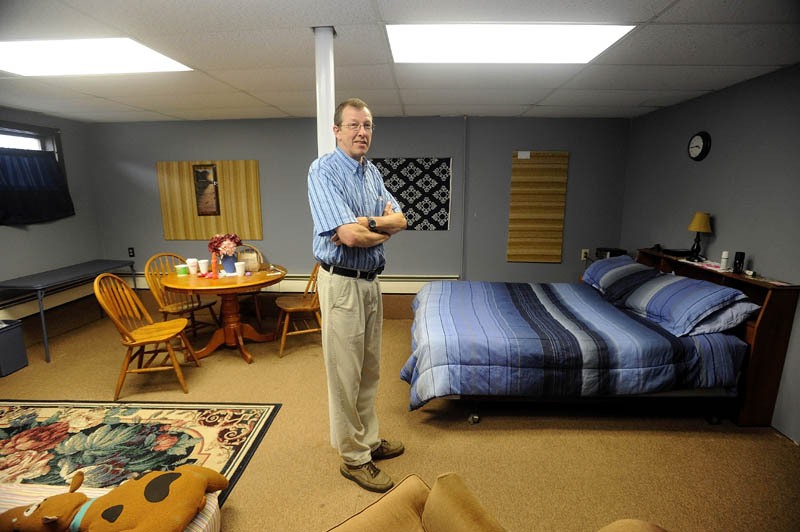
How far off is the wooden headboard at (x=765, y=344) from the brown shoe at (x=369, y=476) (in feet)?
7.46

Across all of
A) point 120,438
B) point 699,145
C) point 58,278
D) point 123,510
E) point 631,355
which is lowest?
point 120,438

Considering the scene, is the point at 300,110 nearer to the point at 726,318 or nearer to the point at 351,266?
the point at 351,266

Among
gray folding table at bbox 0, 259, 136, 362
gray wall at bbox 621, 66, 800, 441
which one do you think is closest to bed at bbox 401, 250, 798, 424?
gray wall at bbox 621, 66, 800, 441

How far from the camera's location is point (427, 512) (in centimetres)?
114

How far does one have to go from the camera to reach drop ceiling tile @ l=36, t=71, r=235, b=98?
2775mm

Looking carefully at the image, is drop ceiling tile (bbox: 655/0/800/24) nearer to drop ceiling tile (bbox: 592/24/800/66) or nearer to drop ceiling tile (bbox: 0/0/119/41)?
drop ceiling tile (bbox: 592/24/800/66)

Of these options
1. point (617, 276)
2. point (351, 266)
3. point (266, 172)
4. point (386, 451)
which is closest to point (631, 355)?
point (617, 276)

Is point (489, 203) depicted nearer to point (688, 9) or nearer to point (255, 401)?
point (688, 9)

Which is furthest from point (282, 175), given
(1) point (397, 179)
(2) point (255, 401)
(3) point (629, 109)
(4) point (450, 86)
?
(3) point (629, 109)

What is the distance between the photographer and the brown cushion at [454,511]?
3.44 feet

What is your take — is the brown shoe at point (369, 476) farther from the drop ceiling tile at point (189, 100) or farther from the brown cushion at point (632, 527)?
the drop ceiling tile at point (189, 100)

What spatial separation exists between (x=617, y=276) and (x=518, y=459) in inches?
74.3

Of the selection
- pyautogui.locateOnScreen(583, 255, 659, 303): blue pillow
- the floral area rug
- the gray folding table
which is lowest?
the floral area rug

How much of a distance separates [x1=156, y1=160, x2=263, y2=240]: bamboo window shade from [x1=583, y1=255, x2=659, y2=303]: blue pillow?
3746 mm
